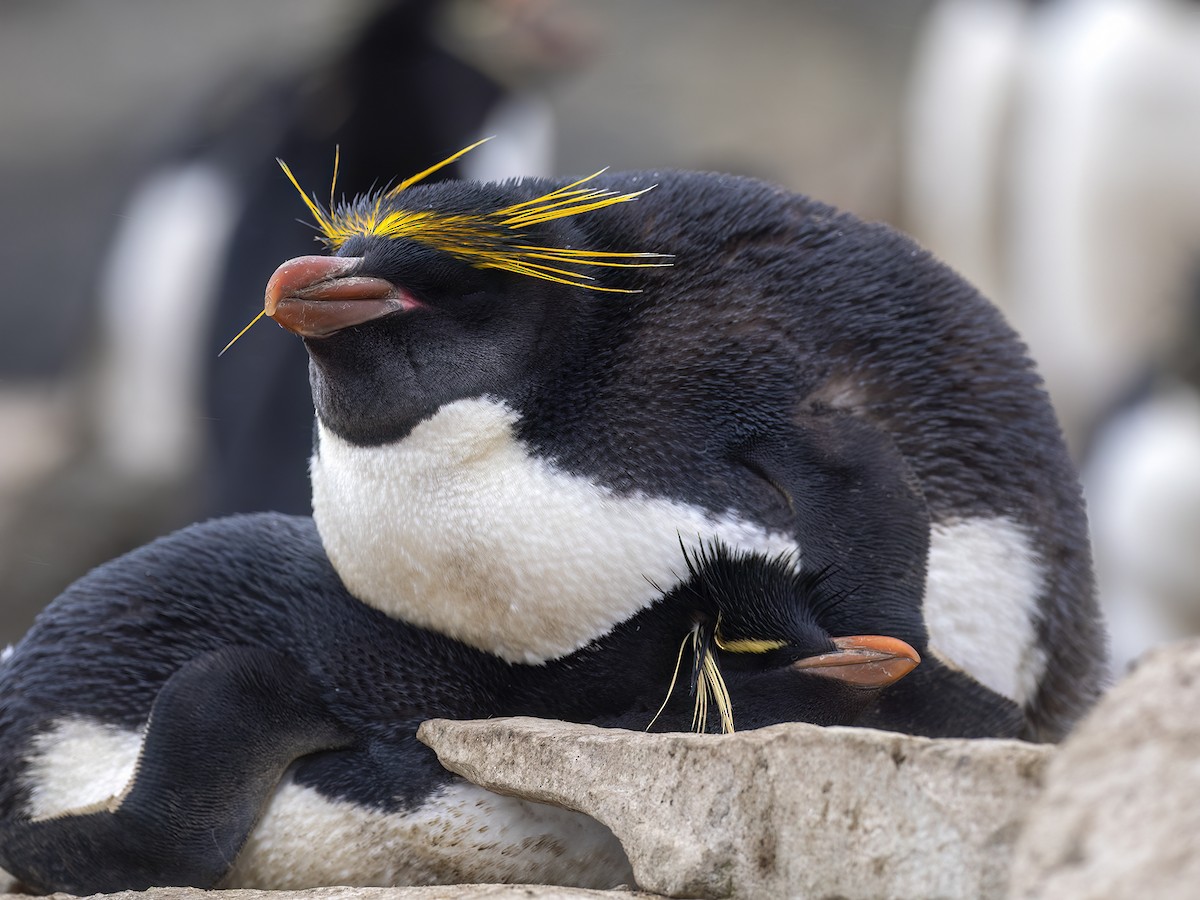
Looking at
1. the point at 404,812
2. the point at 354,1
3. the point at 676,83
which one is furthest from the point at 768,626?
the point at 676,83

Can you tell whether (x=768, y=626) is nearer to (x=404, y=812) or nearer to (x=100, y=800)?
(x=404, y=812)

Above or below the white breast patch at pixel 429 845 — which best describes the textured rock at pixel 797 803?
above

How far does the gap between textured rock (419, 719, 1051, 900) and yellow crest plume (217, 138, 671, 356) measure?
531 millimetres

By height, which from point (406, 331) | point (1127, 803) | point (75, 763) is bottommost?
point (75, 763)

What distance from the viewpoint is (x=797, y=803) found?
152cm

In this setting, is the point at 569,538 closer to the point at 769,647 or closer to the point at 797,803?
the point at 769,647

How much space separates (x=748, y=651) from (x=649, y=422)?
0.94ft

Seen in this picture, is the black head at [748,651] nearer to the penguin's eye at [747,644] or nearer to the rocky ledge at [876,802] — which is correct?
the penguin's eye at [747,644]

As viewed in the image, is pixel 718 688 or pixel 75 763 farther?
pixel 75 763

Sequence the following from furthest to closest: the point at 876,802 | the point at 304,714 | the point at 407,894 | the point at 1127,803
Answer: the point at 304,714 → the point at 407,894 → the point at 876,802 → the point at 1127,803

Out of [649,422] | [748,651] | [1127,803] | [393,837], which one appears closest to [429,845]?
[393,837]

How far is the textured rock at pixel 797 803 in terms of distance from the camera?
139 cm

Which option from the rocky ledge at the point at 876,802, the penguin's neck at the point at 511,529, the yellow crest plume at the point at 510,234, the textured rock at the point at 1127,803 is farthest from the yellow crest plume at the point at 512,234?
the textured rock at the point at 1127,803

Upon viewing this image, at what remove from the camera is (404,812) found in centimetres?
195
